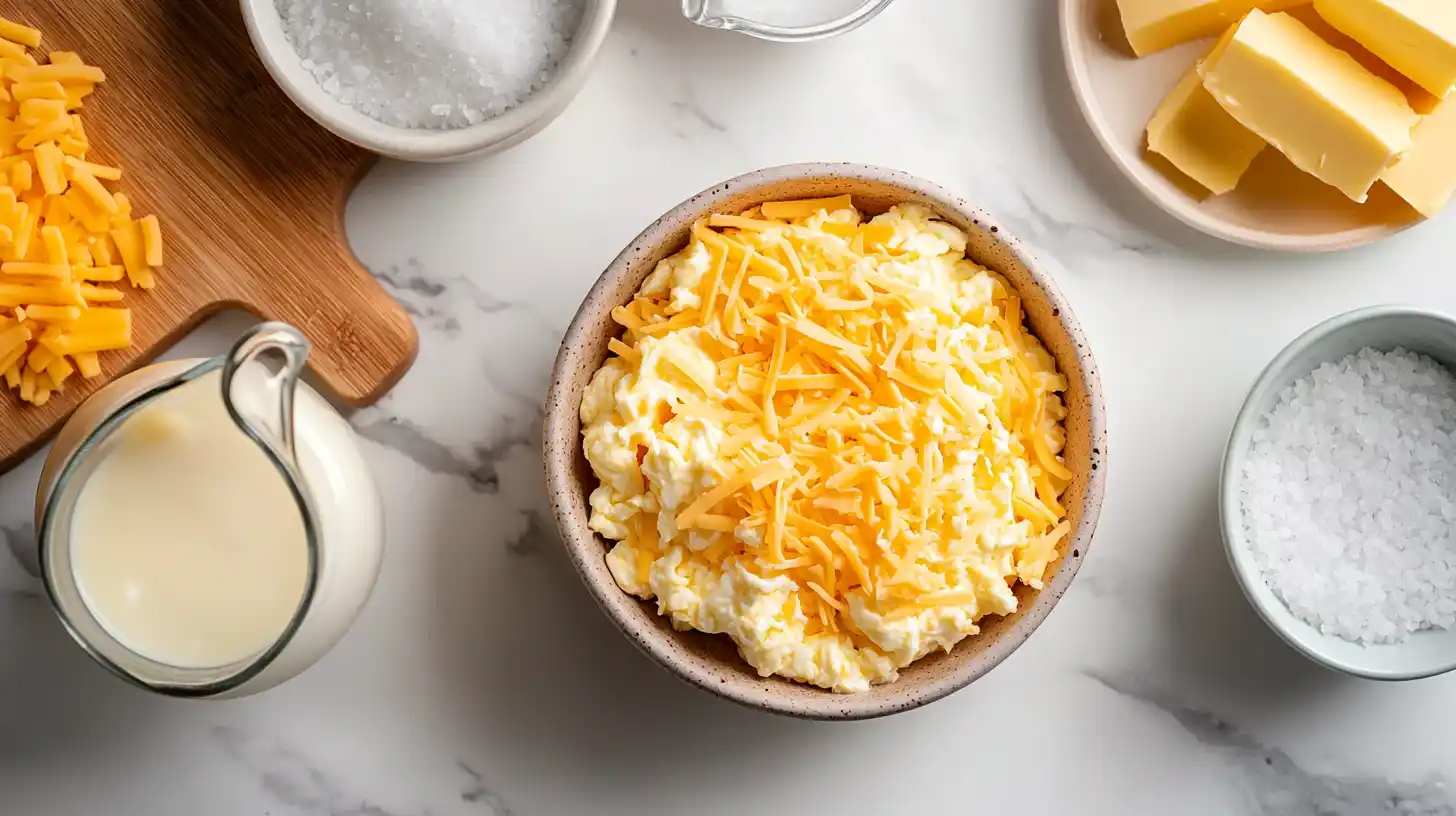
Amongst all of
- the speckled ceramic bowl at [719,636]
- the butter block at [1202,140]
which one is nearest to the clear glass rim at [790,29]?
the speckled ceramic bowl at [719,636]

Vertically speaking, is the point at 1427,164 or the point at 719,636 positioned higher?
the point at 1427,164

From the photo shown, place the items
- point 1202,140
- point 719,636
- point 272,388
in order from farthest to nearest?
point 1202,140 → point 719,636 → point 272,388

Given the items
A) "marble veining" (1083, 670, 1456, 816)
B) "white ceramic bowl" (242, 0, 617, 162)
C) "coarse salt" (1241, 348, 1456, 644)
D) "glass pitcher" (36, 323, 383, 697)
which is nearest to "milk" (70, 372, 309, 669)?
"glass pitcher" (36, 323, 383, 697)

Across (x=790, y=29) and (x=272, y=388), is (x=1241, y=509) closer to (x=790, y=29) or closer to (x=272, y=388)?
(x=790, y=29)

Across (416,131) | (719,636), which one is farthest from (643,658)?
(416,131)

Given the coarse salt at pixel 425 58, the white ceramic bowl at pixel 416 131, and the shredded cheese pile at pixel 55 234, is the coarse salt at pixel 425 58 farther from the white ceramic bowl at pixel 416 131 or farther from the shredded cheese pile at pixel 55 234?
the shredded cheese pile at pixel 55 234

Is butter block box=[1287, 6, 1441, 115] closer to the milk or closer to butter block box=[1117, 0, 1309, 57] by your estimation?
butter block box=[1117, 0, 1309, 57]
